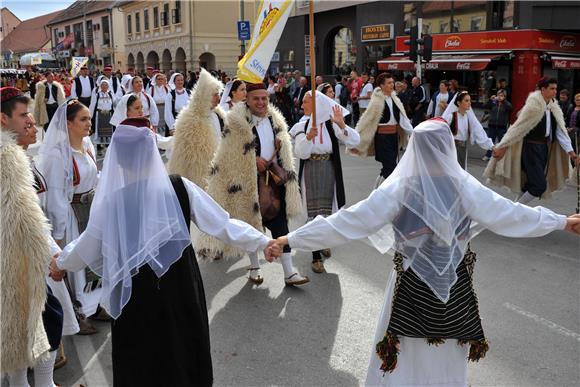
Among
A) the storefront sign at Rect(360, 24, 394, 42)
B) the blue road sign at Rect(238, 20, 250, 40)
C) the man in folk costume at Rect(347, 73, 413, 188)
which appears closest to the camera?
the man in folk costume at Rect(347, 73, 413, 188)

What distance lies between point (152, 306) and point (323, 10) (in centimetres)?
2866

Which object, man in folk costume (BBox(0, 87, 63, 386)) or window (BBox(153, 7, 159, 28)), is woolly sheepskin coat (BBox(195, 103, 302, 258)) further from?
window (BBox(153, 7, 159, 28))

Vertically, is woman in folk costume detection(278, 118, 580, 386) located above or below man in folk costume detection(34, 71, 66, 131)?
below

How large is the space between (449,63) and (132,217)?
1852 cm

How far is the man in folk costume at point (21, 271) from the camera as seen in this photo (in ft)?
9.81

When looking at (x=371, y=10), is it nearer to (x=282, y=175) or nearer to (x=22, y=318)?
(x=282, y=175)

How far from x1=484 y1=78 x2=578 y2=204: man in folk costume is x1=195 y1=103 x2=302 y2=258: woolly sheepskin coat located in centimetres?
355

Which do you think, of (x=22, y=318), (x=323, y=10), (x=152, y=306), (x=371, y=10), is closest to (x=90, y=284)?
(x=22, y=318)

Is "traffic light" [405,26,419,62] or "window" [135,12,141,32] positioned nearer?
"traffic light" [405,26,419,62]

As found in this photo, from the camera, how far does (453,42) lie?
20828 mm

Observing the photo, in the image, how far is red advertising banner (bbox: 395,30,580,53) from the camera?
703 inches

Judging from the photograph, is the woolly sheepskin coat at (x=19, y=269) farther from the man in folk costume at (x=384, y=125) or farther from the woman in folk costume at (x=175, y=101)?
the woman in folk costume at (x=175, y=101)

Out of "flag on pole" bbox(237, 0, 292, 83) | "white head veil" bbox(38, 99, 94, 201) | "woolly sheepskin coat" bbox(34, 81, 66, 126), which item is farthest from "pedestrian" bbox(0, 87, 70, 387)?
"woolly sheepskin coat" bbox(34, 81, 66, 126)

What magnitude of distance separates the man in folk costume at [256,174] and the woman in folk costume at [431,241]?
2463 mm
